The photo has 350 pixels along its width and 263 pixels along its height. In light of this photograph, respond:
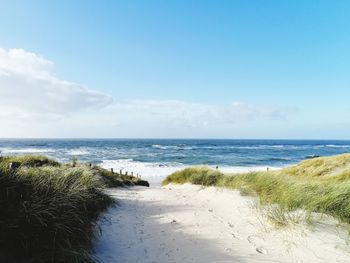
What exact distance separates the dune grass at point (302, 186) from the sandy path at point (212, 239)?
60 cm

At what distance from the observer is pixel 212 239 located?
17.9 feet

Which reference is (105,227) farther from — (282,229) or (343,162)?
(343,162)

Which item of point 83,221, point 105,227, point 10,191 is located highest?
point 10,191

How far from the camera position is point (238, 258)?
4551 mm

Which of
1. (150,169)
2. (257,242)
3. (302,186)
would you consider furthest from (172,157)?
(257,242)

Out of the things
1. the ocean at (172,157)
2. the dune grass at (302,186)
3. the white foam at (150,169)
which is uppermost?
the dune grass at (302,186)

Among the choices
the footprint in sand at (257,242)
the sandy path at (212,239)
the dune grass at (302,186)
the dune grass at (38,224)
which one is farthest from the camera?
the dune grass at (302,186)

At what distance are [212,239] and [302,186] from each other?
9.93 ft

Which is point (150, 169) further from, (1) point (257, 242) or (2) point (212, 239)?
(1) point (257, 242)

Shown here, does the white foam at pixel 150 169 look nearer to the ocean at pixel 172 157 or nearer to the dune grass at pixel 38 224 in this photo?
the ocean at pixel 172 157

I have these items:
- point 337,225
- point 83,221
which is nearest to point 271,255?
point 337,225

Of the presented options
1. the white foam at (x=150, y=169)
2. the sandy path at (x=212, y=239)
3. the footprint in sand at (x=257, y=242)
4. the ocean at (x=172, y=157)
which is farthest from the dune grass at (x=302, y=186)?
the white foam at (x=150, y=169)

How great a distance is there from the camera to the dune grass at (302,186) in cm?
602

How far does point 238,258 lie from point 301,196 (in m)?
2.73
